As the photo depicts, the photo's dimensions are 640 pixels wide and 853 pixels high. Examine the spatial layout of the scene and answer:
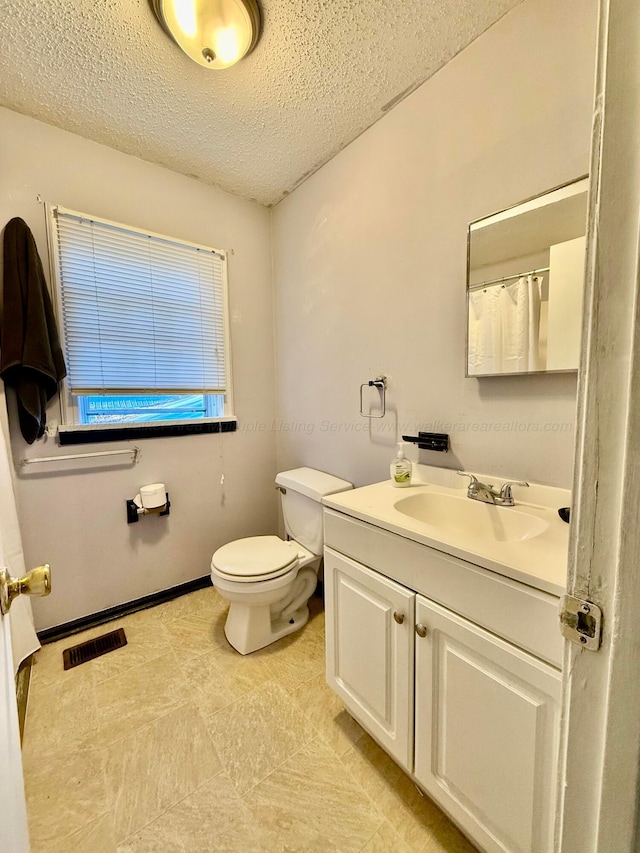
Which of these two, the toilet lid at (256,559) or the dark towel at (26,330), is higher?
the dark towel at (26,330)

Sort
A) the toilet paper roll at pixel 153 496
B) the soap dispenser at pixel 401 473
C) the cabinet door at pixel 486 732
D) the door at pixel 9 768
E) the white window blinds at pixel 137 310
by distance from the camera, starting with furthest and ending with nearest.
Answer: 1. the toilet paper roll at pixel 153 496
2. the white window blinds at pixel 137 310
3. the soap dispenser at pixel 401 473
4. the cabinet door at pixel 486 732
5. the door at pixel 9 768

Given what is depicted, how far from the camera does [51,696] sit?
1.39 metres

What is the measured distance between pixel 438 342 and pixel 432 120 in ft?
2.83

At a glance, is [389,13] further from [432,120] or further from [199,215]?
[199,215]

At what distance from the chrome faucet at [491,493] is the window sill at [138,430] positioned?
1495mm

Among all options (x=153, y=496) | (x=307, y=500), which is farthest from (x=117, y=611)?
(x=307, y=500)

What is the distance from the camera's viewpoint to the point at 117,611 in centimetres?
188

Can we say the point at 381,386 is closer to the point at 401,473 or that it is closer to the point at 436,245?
the point at 401,473

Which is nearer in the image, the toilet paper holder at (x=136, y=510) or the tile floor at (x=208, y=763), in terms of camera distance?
the tile floor at (x=208, y=763)

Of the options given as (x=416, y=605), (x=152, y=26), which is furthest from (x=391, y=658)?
(x=152, y=26)

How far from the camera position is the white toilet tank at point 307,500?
5.74 ft

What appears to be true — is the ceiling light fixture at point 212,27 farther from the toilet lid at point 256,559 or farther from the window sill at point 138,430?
the toilet lid at point 256,559

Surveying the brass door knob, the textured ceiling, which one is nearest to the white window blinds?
the textured ceiling

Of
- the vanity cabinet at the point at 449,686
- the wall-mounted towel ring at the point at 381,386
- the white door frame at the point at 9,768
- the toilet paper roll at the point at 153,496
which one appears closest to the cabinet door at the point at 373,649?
the vanity cabinet at the point at 449,686
